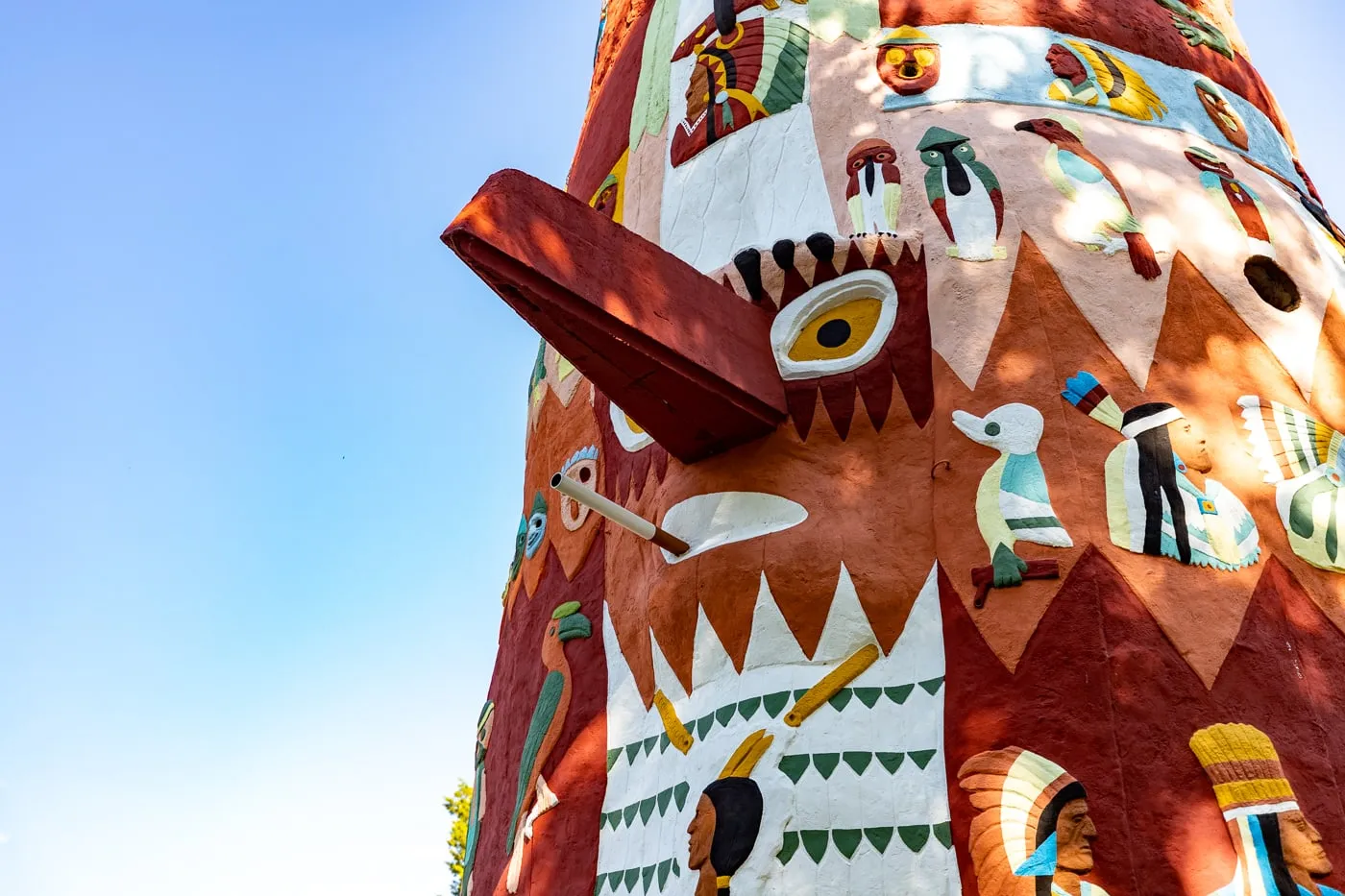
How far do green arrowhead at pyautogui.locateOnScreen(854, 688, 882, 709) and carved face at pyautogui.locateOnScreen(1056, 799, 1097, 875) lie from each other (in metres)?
0.92

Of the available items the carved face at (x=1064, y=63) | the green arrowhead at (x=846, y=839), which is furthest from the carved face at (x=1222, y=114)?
the green arrowhead at (x=846, y=839)

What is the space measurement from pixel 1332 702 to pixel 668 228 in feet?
13.6

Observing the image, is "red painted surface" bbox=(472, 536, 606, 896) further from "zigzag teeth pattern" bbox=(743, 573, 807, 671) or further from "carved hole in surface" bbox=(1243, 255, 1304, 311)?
"carved hole in surface" bbox=(1243, 255, 1304, 311)

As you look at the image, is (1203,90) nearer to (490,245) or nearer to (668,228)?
(668,228)

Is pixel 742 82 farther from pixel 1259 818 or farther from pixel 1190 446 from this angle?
pixel 1259 818

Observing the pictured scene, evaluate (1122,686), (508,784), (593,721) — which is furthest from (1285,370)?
(508,784)

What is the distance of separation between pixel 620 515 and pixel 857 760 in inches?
63.2

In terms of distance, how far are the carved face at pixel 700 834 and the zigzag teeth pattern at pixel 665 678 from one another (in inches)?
25.1

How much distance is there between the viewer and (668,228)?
8.12 metres

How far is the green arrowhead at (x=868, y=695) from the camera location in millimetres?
6141

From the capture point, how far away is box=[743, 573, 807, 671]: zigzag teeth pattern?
6387 mm

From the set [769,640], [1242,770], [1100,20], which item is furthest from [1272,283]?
[769,640]

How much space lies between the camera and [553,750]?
24.3 ft

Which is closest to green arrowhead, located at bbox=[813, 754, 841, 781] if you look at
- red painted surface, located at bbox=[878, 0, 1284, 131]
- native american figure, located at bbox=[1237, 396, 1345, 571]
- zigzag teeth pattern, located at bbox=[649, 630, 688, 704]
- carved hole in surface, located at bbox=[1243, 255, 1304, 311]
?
zigzag teeth pattern, located at bbox=[649, 630, 688, 704]
